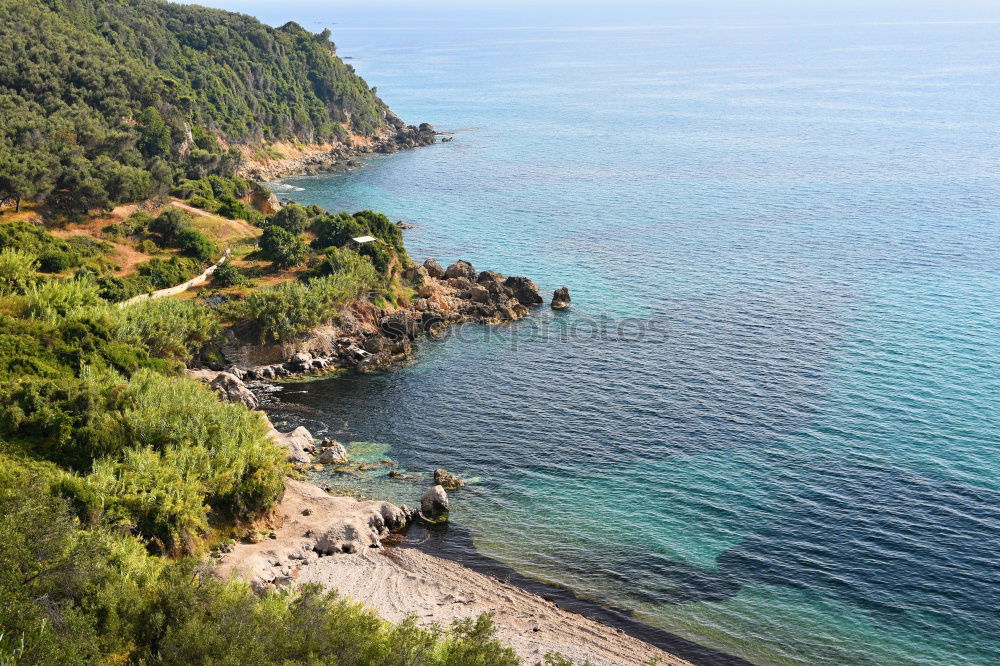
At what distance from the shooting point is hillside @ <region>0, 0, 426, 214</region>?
343ft

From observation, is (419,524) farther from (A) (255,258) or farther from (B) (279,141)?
(B) (279,141)

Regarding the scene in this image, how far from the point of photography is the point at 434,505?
60.9m

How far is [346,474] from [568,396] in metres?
22.8

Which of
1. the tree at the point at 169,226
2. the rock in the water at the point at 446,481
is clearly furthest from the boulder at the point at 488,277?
the rock in the water at the point at 446,481

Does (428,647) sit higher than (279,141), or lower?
lower

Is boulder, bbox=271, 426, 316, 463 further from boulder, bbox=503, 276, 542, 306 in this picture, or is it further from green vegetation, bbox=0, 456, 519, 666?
boulder, bbox=503, 276, 542, 306

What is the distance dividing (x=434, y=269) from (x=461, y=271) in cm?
355

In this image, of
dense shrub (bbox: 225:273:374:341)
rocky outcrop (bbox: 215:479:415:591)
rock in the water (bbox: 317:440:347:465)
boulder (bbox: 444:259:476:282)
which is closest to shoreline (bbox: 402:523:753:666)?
rocky outcrop (bbox: 215:479:415:591)

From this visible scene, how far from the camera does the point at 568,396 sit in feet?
263

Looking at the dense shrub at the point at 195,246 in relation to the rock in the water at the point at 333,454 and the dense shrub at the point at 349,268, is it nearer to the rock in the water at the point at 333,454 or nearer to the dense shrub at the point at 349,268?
the dense shrub at the point at 349,268

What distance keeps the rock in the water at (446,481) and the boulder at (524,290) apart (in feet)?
138

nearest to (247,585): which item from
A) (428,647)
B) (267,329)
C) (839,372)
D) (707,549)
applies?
(428,647)

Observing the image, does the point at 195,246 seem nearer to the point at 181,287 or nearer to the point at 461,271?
the point at 181,287

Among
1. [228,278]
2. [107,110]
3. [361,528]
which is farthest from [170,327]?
[107,110]
